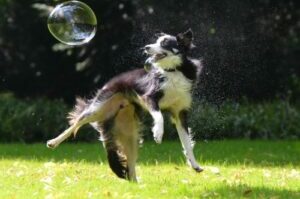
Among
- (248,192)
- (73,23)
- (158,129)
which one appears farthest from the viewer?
(73,23)

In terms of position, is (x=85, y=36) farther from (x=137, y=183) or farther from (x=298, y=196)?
(x=298, y=196)

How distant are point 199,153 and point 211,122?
7.83ft

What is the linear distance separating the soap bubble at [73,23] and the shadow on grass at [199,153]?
2004mm

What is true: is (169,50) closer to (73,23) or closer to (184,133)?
(184,133)

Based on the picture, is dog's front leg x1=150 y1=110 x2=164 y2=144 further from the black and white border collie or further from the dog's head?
the dog's head

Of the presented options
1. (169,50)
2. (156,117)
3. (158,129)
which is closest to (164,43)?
(169,50)

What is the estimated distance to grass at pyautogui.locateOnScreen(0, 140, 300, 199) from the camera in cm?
616

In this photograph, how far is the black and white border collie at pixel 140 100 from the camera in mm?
7301

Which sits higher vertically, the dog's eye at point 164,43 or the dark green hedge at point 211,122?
the dog's eye at point 164,43

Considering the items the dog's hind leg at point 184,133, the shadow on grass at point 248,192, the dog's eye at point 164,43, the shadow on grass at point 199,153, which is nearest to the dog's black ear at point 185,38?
the dog's eye at point 164,43

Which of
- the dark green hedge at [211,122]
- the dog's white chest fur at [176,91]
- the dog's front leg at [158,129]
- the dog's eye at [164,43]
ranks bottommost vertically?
the dark green hedge at [211,122]

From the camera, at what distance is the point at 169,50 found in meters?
7.36

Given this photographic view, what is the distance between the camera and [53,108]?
48.4ft

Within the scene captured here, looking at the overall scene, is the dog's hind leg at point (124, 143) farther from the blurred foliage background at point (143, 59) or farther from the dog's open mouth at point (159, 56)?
the blurred foliage background at point (143, 59)
